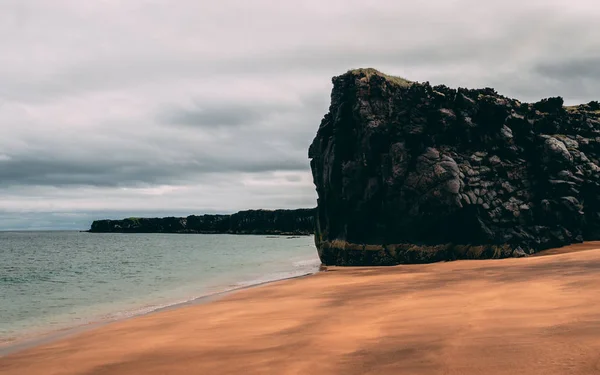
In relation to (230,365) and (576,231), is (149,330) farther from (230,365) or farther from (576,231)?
(576,231)

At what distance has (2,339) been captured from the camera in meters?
15.2

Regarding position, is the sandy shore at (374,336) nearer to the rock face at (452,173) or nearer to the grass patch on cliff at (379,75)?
the rock face at (452,173)

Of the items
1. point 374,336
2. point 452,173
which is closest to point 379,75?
point 452,173

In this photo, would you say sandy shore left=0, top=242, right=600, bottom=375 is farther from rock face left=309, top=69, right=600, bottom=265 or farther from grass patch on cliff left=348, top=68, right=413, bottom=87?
grass patch on cliff left=348, top=68, right=413, bottom=87

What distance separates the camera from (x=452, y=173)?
3109 cm

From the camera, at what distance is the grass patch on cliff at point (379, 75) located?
35500mm

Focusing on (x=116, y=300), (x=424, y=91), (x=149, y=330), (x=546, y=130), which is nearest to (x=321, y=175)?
(x=424, y=91)

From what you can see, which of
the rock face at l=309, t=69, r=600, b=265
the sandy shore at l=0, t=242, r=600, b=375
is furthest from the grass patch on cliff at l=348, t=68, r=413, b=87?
the sandy shore at l=0, t=242, r=600, b=375

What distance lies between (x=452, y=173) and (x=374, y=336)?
2382cm

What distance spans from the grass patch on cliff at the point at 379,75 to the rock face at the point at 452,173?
170mm

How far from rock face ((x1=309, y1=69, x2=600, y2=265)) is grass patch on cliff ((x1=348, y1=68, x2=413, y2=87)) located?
17 centimetres

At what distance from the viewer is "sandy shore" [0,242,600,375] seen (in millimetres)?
7273

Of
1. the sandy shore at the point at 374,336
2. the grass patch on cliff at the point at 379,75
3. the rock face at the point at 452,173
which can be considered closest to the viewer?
the sandy shore at the point at 374,336

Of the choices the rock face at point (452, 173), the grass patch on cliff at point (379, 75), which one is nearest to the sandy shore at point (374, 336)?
the rock face at point (452, 173)
